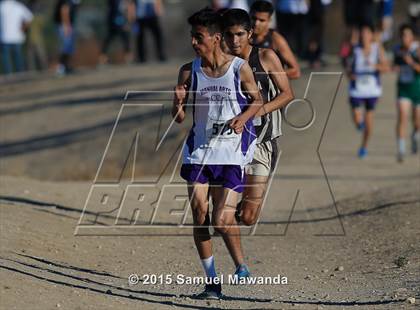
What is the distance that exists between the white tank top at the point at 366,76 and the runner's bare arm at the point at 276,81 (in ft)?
28.6

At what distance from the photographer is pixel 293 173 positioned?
58.7 feet

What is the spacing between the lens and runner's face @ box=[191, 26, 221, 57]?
880cm

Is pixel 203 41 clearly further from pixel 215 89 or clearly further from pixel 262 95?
pixel 262 95

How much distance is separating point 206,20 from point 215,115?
2.41ft

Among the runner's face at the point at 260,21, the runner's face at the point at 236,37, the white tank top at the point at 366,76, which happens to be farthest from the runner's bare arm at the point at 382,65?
the runner's face at the point at 236,37

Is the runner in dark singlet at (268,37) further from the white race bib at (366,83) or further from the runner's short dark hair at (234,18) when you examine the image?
the white race bib at (366,83)

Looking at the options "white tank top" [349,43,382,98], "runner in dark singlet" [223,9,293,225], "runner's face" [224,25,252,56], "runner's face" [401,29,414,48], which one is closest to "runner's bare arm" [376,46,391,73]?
"white tank top" [349,43,382,98]

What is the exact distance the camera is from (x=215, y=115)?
883cm

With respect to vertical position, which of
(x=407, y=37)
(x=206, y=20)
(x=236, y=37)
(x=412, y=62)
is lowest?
(x=412, y=62)

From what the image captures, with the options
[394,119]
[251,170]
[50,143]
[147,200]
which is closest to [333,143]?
[394,119]

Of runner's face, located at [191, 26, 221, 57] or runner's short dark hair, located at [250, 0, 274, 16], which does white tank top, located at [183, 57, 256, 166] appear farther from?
runner's short dark hair, located at [250, 0, 274, 16]

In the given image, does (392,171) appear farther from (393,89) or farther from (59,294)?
(59,294)

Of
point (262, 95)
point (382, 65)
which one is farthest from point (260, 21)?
point (382, 65)

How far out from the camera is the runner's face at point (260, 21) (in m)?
11.7
